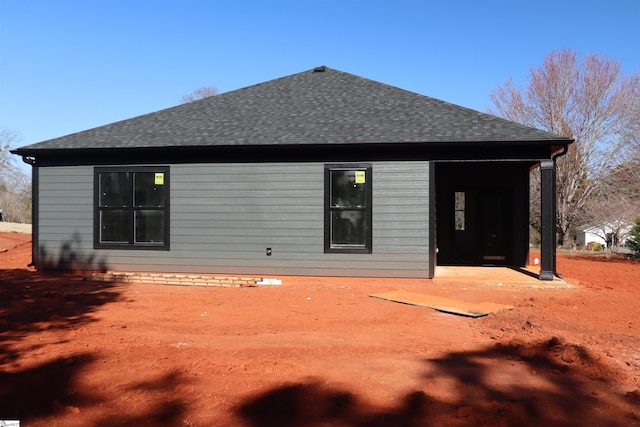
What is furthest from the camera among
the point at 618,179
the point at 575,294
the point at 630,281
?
the point at 618,179

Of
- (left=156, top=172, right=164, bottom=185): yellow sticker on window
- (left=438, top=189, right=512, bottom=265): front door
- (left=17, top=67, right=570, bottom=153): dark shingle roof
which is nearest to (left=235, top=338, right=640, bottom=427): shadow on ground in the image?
(left=17, top=67, right=570, bottom=153): dark shingle roof

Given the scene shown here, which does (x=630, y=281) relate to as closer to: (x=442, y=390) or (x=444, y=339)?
(x=444, y=339)

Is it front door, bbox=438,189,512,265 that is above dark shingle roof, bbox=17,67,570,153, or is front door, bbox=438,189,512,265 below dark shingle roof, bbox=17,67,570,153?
below

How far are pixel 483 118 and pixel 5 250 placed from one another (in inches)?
615

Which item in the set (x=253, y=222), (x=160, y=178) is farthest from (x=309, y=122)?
(x=160, y=178)

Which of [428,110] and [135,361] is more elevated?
[428,110]

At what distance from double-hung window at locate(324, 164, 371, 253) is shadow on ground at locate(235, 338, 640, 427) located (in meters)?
5.72

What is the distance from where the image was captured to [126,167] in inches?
415

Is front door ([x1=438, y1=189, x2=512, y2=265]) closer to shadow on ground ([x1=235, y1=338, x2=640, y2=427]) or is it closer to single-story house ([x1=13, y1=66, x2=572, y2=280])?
single-story house ([x1=13, y1=66, x2=572, y2=280])

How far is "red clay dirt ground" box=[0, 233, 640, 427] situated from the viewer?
3.14 metres

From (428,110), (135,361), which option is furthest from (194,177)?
(135,361)

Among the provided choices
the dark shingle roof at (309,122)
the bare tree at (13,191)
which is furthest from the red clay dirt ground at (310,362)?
the bare tree at (13,191)

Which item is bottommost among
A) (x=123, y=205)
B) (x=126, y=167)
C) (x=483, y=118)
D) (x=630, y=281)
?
(x=630, y=281)

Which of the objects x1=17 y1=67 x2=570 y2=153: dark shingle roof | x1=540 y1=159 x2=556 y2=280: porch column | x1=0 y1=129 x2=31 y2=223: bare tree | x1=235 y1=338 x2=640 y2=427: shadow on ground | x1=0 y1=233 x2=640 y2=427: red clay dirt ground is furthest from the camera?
x1=0 y1=129 x2=31 y2=223: bare tree
